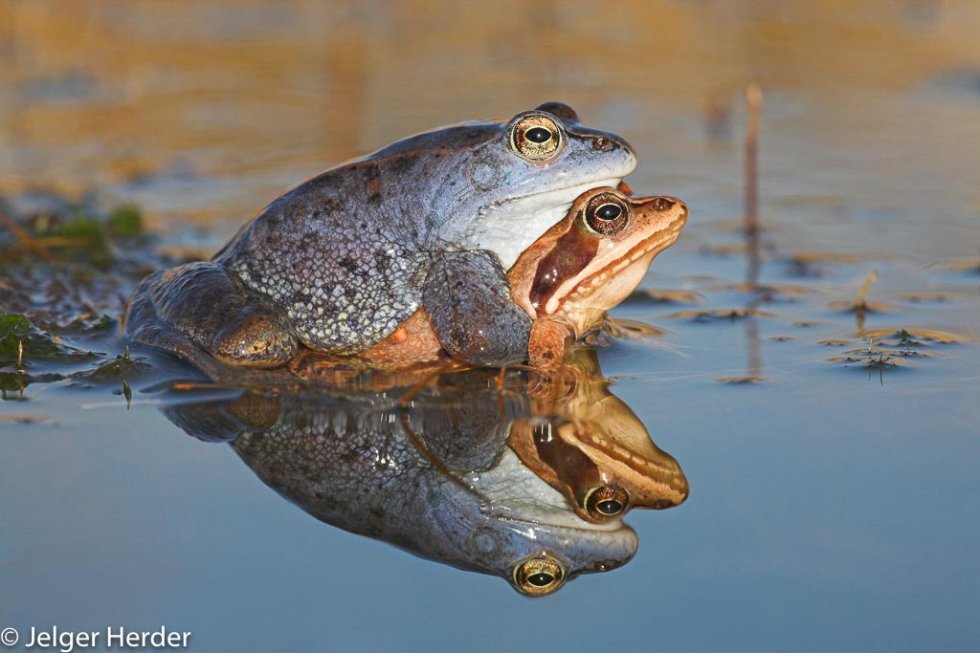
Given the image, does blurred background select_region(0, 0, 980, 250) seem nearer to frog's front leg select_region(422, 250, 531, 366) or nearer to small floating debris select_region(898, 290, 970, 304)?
small floating debris select_region(898, 290, 970, 304)

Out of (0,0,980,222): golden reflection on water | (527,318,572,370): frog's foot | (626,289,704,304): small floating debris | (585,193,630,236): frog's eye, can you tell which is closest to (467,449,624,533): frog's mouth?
(527,318,572,370): frog's foot

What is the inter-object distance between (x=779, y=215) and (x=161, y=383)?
16.8ft

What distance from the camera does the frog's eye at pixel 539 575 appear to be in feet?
13.9

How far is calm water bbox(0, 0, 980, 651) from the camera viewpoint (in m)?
4.16

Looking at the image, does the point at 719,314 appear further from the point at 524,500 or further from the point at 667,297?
the point at 524,500

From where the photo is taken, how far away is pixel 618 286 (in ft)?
21.2

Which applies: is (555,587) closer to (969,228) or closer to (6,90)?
(969,228)

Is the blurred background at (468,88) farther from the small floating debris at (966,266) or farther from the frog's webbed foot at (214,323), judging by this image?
the frog's webbed foot at (214,323)

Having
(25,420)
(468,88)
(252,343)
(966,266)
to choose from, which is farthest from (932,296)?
(468,88)

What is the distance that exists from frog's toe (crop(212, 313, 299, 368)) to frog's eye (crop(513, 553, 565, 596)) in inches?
89.3

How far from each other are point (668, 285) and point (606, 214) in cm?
205

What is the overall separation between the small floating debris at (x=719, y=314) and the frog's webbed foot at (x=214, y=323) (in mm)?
2362

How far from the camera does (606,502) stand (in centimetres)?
484

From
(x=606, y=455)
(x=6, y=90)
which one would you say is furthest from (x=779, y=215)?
(x=6, y=90)
